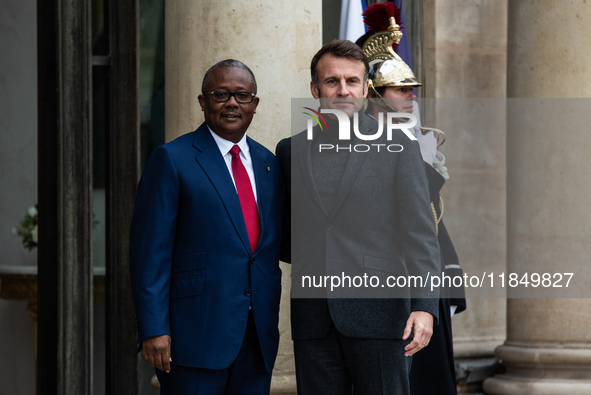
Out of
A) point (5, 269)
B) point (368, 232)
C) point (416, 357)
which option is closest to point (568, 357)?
point (416, 357)

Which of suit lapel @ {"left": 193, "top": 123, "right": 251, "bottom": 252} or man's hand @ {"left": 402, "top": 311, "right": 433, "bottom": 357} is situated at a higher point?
suit lapel @ {"left": 193, "top": 123, "right": 251, "bottom": 252}

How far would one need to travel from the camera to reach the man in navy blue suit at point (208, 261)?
329 cm

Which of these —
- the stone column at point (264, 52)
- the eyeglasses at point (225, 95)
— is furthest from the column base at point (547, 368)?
the eyeglasses at point (225, 95)

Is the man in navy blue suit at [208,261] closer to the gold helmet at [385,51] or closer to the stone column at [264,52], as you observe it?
the stone column at [264,52]

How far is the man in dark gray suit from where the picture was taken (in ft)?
11.0

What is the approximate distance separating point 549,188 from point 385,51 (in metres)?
1.64

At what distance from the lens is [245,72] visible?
11.3 ft

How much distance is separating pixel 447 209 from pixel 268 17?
267cm

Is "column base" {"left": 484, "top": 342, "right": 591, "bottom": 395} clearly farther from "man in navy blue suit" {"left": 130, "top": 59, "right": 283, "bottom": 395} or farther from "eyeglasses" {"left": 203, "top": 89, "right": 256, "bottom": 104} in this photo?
"eyeglasses" {"left": 203, "top": 89, "right": 256, "bottom": 104}

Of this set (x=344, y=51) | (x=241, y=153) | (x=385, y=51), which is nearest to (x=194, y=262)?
(x=241, y=153)

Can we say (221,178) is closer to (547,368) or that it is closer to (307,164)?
(307,164)

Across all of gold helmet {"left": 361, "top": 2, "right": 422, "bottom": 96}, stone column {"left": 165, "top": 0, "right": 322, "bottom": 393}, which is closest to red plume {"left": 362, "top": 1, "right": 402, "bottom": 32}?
gold helmet {"left": 361, "top": 2, "right": 422, "bottom": 96}

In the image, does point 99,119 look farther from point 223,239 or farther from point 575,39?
point 575,39

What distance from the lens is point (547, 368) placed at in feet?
18.9
